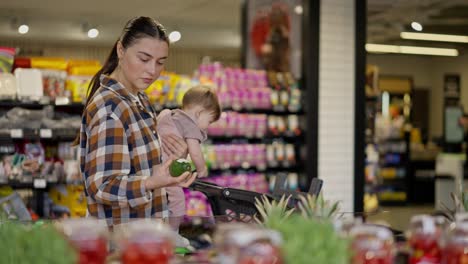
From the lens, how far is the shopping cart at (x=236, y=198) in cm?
306

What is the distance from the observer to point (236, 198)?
10.3ft

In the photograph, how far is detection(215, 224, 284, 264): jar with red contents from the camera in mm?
1540

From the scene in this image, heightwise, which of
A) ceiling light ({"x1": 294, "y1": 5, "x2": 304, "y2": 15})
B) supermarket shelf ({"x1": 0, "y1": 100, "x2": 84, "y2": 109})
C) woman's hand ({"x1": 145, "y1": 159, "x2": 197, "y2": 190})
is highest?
ceiling light ({"x1": 294, "y1": 5, "x2": 304, "y2": 15})

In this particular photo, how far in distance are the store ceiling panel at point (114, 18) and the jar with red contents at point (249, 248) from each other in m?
11.1

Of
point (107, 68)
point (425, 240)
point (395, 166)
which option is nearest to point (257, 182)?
point (107, 68)

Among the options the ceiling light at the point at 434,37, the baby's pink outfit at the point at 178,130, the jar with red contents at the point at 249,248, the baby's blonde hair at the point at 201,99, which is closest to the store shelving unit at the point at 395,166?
the ceiling light at the point at 434,37

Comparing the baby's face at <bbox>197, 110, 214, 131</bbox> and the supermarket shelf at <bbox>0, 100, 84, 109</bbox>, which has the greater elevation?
the supermarket shelf at <bbox>0, 100, 84, 109</bbox>

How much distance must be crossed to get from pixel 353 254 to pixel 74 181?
5151mm

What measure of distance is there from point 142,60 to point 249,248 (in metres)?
1.51

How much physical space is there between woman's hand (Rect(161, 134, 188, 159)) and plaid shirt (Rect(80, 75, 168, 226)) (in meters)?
0.53

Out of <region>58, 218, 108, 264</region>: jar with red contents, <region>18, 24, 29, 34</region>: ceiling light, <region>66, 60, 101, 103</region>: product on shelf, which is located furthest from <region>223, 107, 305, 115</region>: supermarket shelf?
<region>18, 24, 29, 34</region>: ceiling light

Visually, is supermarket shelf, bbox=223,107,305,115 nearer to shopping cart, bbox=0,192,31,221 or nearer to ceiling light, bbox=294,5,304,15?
ceiling light, bbox=294,5,304,15

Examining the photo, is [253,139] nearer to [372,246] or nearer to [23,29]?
[372,246]

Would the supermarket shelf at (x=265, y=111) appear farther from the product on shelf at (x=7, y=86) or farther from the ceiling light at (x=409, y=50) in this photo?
the ceiling light at (x=409, y=50)
